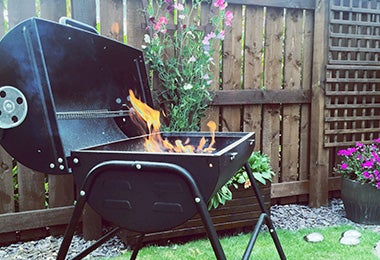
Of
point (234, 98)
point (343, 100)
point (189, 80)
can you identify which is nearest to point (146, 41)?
point (189, 80)

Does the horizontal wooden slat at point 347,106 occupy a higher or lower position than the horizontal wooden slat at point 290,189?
higher

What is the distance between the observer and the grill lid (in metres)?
1.13

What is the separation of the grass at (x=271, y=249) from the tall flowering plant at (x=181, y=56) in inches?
31.7

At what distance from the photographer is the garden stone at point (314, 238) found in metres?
2.49

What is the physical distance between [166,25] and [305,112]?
1.44m

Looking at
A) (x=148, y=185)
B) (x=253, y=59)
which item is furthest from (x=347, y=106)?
(x=148, y=185)

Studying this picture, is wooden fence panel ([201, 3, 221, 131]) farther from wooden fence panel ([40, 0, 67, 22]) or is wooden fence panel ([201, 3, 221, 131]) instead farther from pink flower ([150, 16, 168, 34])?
wooden fence panel ([40, 0, 67, 22])

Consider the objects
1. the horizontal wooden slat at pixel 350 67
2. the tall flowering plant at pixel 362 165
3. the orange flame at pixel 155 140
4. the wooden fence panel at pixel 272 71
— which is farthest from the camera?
the horizontal wooden slat at pixel 350 67

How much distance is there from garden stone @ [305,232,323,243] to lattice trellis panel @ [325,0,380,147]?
0.91m

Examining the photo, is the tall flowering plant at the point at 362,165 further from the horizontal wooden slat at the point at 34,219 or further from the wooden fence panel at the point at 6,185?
the wooden fence panel at the point at 6,185

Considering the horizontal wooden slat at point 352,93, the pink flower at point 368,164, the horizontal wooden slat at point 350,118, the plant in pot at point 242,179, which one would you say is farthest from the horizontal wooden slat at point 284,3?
the pink flower at point 368,164

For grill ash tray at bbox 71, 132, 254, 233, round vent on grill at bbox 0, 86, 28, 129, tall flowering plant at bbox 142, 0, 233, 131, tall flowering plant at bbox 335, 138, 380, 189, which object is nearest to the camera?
grill ash tray at bbox 71, 132, 254, 233

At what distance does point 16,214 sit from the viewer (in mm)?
2303

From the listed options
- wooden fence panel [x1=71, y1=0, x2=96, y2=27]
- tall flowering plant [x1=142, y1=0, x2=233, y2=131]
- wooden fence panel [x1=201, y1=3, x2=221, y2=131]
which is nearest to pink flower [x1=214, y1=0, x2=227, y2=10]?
tall flowering plant [x1=142, y1=0, x2=233, y2=131]
